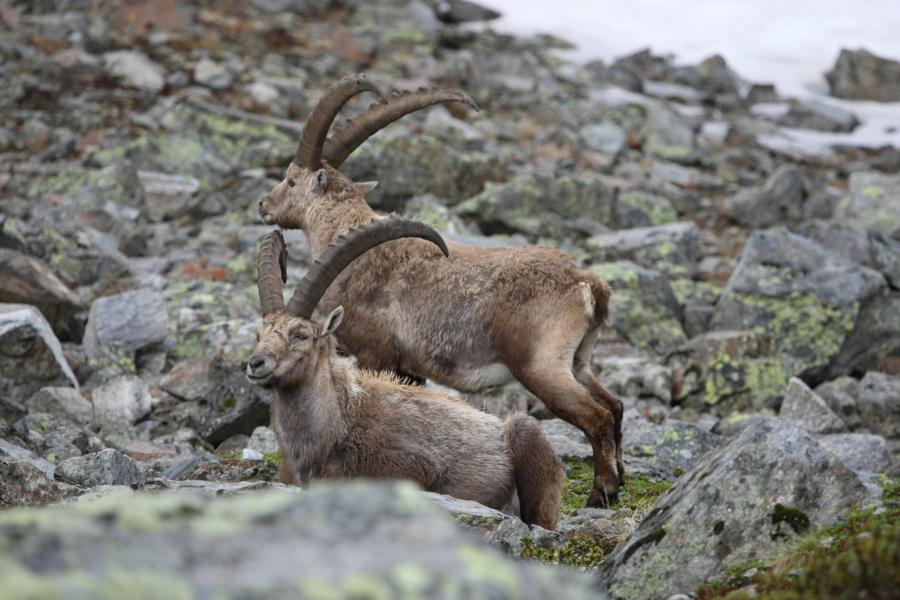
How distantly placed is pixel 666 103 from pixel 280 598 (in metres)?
35.4

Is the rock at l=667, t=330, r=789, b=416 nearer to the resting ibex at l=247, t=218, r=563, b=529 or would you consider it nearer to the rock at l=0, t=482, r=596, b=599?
Result: the resting ibex at l=247, t=218, r=563, b=529

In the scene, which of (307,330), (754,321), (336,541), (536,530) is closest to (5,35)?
(754,321)

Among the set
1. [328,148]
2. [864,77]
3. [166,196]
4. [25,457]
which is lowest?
[166,196]

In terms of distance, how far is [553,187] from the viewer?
73.7 feet

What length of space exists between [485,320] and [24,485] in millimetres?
4732

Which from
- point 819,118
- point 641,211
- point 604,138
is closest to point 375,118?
point 641,211

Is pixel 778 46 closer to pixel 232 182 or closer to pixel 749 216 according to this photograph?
pixel 749 216

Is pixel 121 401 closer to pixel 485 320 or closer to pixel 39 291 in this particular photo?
pixel 39 291

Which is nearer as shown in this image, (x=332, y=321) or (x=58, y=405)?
(x=332, y=321)

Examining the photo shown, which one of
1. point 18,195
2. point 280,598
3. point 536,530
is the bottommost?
point 18,195

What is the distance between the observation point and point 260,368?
27.4 feet

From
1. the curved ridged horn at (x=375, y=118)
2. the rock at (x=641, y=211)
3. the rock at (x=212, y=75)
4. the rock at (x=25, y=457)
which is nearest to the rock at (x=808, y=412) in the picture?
the curved ridged horn at (x=375, y=118)

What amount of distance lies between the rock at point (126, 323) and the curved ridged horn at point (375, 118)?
4034 mm

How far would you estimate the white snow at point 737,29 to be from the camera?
144 ft
